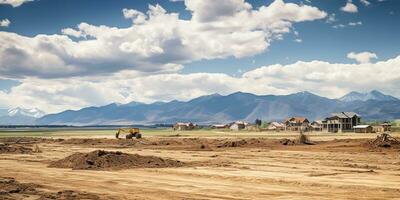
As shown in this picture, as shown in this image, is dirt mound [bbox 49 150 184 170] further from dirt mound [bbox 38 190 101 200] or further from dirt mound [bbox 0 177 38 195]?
dirt mound [bbox 38 190 101 200]

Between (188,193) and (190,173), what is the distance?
917 centimetres

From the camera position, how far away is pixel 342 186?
24859mm

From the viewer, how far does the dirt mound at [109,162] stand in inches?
1439

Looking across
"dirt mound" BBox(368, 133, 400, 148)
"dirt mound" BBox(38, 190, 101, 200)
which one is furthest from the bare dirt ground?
"dirt mound" BBox(368, 133, 400, 148)

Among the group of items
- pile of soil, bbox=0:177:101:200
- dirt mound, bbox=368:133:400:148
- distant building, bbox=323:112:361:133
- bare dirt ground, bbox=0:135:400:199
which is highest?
distant building, bbox=323:112:361:133

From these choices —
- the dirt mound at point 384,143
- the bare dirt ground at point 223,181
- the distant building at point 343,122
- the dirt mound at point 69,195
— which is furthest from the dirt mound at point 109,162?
the distant building at point 343,122

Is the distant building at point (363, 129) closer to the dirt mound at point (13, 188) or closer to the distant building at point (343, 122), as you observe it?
the distant building at point (343, 122)

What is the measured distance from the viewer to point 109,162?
123 ft

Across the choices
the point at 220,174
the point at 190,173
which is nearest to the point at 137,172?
the point at 190,173

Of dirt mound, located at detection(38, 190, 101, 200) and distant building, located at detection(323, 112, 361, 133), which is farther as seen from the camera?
distant building, located at detection(323, 112, 361, 133)

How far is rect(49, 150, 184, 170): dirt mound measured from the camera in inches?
1439

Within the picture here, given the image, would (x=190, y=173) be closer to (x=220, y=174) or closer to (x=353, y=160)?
(x=220, y=174)

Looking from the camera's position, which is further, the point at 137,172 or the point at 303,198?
the point at 137,172

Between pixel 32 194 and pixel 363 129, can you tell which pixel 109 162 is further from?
pixel 363 129
